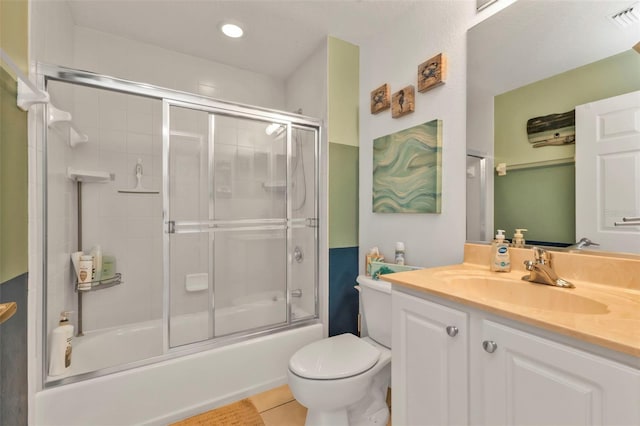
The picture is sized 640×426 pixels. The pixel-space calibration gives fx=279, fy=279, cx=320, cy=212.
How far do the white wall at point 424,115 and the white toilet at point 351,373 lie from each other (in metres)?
0.37

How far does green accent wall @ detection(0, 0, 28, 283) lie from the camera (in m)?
0.97

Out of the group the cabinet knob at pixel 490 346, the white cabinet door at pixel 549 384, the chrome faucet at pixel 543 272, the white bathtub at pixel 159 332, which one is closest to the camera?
the white cabinet door at pixel 549 384

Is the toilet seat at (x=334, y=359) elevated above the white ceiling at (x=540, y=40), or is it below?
below

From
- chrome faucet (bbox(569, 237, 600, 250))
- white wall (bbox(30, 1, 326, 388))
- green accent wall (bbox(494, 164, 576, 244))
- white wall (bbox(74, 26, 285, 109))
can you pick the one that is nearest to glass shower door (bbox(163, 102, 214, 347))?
white wall (bbox(30, 1, 326, 388))

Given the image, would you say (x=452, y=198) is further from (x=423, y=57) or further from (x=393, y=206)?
(x=423, y=57)

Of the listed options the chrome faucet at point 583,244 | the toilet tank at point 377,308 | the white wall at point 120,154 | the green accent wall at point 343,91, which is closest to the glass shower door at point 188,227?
the white wall at point 120,154

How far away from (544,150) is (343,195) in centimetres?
121

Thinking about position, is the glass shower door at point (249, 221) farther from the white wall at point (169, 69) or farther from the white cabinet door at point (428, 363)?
the white cabinet door at point (428, 363)

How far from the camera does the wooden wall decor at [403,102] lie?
170 centimetres

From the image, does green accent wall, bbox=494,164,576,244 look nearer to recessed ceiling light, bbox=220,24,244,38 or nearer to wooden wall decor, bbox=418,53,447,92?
wooden wall decor, bbox=418,53,447,92

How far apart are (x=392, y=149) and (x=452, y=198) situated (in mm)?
525

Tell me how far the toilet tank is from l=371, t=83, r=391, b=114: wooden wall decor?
3.77ft

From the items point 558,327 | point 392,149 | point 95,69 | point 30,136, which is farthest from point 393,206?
point 95,69

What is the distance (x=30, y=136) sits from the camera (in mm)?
1184
